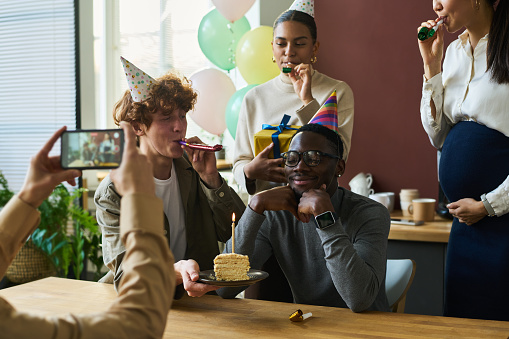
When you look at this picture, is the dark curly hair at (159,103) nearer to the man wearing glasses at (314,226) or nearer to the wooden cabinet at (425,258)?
the man wearing glasses at (314,226)

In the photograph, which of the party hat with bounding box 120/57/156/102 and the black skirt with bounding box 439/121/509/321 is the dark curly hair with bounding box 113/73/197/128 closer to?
the party hat with bounding box 120/57/156/102

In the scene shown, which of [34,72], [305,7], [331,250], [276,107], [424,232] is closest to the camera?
[331,250]

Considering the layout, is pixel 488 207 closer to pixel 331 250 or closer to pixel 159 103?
pixel 331 250

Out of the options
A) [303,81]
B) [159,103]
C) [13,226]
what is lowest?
[13,226]

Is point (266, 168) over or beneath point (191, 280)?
over

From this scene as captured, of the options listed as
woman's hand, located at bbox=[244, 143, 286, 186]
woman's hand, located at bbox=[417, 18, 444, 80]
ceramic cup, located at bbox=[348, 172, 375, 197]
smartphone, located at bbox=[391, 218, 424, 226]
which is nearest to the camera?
woman's hand, located at bbox=[244, 143, 286, 186]

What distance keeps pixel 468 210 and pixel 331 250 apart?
2.06 feet

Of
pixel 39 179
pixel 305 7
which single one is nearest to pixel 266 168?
pixel 305 7

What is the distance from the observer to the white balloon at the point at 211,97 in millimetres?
3783

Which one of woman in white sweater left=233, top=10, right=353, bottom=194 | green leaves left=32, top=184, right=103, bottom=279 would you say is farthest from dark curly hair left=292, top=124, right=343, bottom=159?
green leaves left=32, top=184, right=103, bottom=279

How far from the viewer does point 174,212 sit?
7.03 feet

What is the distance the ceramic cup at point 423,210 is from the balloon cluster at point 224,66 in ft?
3.67

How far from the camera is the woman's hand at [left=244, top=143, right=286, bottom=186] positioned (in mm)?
2145

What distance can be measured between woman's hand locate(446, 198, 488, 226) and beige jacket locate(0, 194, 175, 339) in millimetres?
1443
